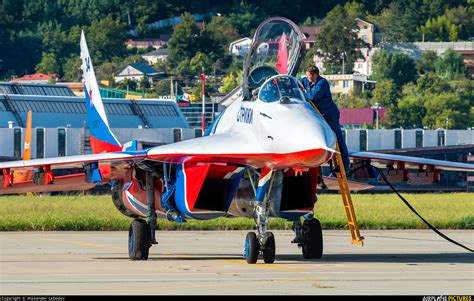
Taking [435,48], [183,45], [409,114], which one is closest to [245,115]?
[409,114]

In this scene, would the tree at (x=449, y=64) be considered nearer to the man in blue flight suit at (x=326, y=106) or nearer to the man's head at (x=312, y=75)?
the man's head at (x=312, y=75)

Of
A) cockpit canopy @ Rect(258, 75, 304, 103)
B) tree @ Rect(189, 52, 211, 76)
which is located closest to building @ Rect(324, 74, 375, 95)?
tree @ Rect(189, 52, 211, 76)

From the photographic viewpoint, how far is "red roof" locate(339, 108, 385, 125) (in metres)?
128

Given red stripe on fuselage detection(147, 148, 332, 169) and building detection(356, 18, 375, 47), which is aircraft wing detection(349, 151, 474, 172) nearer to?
red stripe on fuselage detection(147, 148, 332, 169)

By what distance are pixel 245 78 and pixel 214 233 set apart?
26.1ft

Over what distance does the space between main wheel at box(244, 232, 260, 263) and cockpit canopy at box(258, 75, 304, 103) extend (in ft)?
6.43

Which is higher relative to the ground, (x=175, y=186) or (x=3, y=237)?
(x=175, y=186)

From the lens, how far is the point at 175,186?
22.3 m

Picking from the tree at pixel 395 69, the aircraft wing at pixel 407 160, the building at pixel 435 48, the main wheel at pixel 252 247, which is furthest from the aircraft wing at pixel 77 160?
the building at pixel 435 48

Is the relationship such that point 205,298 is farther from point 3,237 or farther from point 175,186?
point 3,237

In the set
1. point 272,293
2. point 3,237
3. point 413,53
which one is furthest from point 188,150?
point 413,53

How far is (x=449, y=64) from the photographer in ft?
568

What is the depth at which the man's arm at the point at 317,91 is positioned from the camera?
22000 millimetres

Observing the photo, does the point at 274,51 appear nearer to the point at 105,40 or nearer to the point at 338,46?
the point at 338,46
